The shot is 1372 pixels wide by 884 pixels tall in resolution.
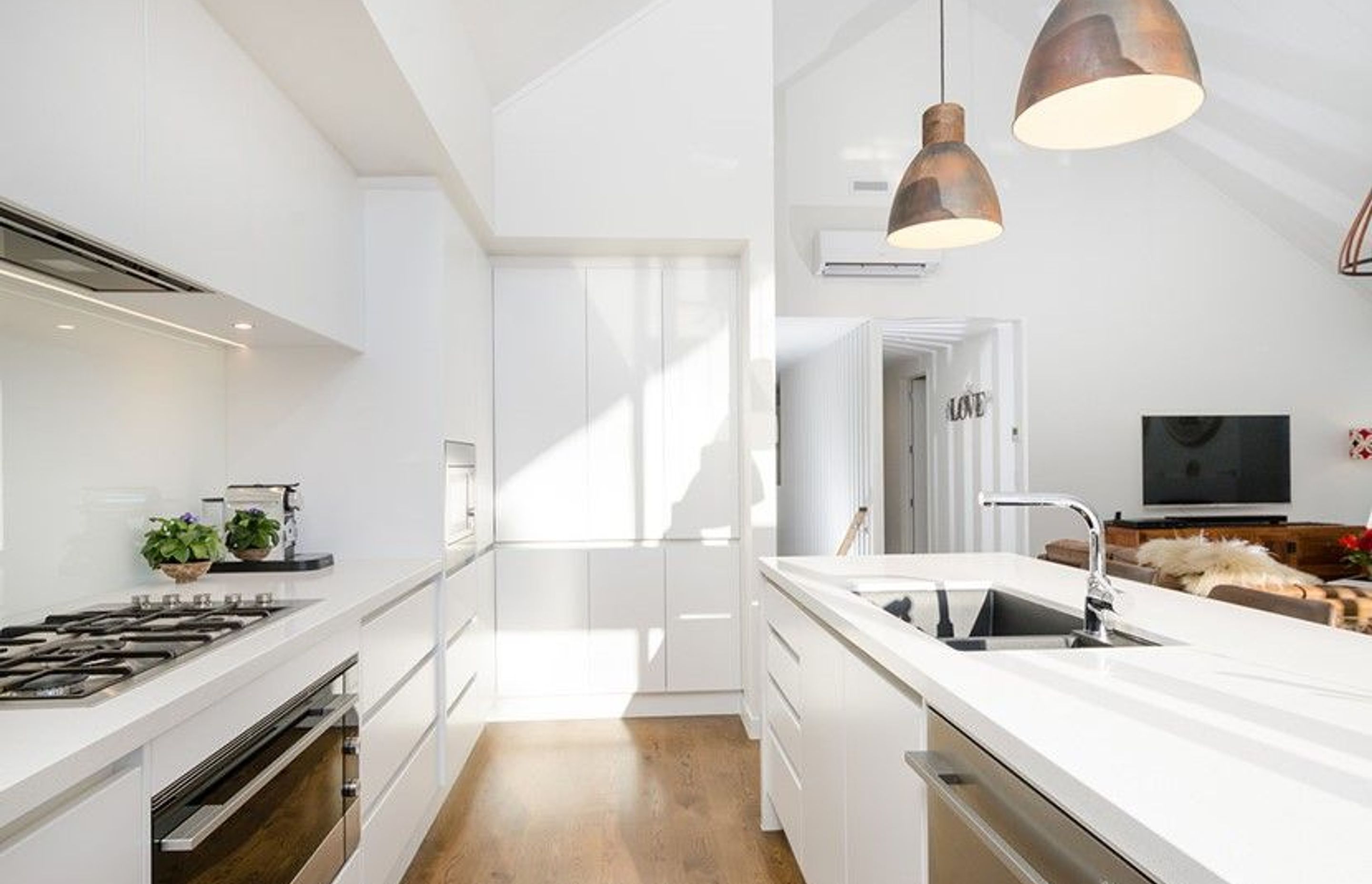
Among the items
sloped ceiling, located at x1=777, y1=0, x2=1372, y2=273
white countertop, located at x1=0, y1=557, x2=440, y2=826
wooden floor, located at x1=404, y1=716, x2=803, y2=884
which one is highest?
sloped ceiling, located at x1=777, y1=0, x2=1372, y2=273

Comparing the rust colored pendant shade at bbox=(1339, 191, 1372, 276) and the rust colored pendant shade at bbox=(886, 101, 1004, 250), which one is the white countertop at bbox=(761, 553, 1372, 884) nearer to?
the rust colored pendant shade at bbox=(886, 101, 1004, 250)

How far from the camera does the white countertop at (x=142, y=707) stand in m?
0.86

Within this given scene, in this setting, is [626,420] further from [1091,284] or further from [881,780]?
[1091,284]

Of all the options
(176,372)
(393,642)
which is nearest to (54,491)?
(176,372)

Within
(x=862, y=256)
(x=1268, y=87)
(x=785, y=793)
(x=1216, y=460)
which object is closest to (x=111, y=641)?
(x=785, y=793)

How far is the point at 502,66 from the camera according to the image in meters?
3.31

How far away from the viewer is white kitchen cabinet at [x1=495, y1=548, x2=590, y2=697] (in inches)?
148

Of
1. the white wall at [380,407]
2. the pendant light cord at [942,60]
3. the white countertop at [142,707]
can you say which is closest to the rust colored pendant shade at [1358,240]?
A: the pendant light cord at [942,60]

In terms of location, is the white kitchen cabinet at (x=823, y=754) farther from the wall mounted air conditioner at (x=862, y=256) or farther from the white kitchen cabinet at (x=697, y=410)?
the wall mounted air conditioner at (x=862, y=256)

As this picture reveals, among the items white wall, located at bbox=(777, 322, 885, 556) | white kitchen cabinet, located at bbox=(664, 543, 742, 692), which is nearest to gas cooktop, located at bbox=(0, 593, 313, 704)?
white kitchen cabinet, located at bbox=(664, 543, 742, 692)

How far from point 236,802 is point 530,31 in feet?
9.72

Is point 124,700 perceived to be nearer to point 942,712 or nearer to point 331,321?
point 942,712

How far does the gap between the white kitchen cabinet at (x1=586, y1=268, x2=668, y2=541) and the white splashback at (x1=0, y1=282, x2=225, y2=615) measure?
1.72 metres

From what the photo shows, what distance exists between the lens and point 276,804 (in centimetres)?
144
